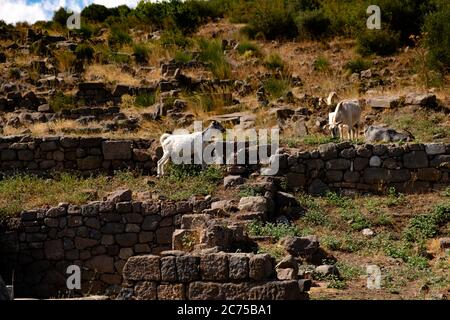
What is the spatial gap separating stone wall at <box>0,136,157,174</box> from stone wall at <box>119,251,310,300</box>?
7314 millimetres

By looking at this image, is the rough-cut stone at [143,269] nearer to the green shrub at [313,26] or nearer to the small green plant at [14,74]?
the small green plant at [14,74]

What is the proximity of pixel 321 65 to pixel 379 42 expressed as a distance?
7.08ft

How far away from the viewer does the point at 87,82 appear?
21.8 m

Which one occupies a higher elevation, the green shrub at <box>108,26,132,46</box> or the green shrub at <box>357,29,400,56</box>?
the green shrub at <box>108,26,132,46</box>

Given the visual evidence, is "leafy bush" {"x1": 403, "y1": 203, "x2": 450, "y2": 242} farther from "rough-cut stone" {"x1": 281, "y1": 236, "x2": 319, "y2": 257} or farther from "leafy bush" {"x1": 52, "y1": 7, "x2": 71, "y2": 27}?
"leafy bush" {"x1": 52, "y1": 7, "x2": 71, "y2": 27}

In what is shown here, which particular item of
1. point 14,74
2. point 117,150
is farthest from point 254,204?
point 14,74

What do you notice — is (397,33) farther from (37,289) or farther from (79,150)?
(37,289)

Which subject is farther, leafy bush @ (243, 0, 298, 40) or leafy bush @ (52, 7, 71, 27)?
leafy bush @ (52, 7, 71, 27)

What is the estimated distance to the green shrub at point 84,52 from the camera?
25.0 metres

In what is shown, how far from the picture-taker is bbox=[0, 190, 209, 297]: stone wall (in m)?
12.0

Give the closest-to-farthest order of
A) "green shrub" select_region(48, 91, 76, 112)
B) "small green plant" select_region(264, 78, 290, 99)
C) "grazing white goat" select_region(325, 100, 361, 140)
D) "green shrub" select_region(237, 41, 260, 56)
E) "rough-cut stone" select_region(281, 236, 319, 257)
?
"rough-cut stone" select_region(281, 236, 319, 257) < "grazing white goat" select_region(325, 100, 361, 140) < "small green plant" select_region(264, 78, 290, 99) < "green shrub" select_region(48, 91, 76, 112) < "green shrub" select_region(237, 41, 260, 56)

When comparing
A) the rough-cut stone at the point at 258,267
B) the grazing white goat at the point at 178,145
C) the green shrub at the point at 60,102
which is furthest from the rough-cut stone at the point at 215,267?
the green shrub at the point at 60,102

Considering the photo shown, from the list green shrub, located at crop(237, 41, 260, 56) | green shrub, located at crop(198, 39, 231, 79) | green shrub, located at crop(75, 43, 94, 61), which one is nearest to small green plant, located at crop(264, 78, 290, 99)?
green shrub, located at crop(198, 39, 231, 79)

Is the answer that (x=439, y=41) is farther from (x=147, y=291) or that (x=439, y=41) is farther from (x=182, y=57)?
(x=147, y=291)
